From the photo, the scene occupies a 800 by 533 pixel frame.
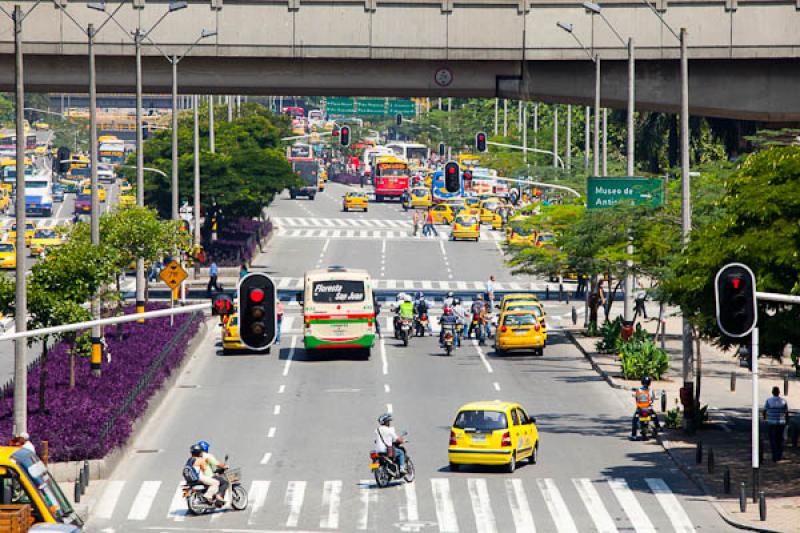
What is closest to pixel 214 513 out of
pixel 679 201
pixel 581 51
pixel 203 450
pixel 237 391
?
pixel 203 450

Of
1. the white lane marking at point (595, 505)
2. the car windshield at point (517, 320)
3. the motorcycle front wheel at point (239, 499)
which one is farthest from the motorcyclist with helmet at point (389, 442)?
the car windshield at point (517, 320)

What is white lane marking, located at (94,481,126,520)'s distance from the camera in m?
33.7

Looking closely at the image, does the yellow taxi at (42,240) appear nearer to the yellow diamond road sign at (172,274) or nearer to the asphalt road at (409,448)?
the asphalt road at (409,448)

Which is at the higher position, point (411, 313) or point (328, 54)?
point (328, 54)

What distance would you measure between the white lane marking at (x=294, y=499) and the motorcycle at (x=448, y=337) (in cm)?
2395

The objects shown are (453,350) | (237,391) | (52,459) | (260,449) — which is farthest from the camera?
(453,350)

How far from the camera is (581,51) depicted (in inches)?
2547

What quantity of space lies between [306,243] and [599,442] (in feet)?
219

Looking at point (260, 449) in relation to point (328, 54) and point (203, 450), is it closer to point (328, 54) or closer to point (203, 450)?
point (203, 450)

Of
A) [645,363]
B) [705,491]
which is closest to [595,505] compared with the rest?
[705,491]

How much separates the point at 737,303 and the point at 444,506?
1085cm

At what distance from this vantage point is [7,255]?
91.7 meters

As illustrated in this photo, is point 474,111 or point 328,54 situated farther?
point 474,111

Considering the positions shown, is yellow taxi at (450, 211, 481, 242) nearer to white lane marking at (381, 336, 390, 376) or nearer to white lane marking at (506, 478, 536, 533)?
white lane marking at (381, 336, 390, 376)
